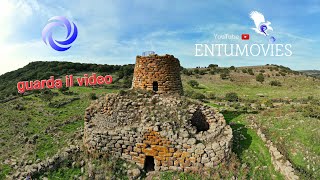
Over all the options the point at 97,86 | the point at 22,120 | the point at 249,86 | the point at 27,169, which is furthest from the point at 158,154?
the point at 249,86

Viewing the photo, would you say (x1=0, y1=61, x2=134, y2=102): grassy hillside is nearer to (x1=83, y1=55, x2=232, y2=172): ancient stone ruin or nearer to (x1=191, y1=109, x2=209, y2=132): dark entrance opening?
(x1=83, y1=55, x2=232, y2=172): ancient stone ruin

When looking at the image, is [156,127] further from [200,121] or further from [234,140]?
[234,140]

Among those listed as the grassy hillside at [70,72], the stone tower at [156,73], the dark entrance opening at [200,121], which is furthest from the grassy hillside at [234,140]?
the grassy hillside at [70,72]

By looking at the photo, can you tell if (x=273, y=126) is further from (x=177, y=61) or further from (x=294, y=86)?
(x=294, y=86)

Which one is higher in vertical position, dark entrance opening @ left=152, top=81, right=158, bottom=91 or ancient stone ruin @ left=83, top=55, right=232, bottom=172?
dark entrance opening @ left=152, top=81, right=158, bottom=91

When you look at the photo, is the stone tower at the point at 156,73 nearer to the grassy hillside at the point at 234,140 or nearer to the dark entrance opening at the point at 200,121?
the dark entrance opening at the point at 200,121

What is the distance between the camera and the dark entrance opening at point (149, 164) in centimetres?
1010

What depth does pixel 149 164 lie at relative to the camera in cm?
1035

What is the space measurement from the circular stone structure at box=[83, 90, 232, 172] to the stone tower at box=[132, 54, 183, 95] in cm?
52

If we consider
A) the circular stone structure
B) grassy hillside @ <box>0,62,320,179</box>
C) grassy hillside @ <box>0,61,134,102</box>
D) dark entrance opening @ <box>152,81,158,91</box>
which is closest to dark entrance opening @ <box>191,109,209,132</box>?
the circular stone structure

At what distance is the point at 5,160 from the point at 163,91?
7000mm

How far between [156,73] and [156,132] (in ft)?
10.6

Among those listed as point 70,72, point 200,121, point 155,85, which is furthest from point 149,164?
point 70,72

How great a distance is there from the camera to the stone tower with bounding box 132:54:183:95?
12.1 m
